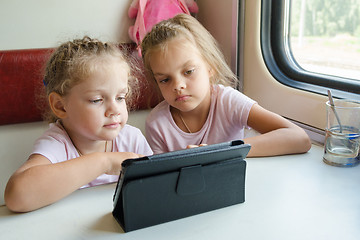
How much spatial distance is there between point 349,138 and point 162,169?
770 millimetres

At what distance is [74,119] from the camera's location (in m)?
1.34

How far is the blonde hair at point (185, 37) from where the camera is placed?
1.63 meters

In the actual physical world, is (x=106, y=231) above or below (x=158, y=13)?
below

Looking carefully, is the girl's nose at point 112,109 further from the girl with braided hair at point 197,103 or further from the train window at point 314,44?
the train window at point 314,44

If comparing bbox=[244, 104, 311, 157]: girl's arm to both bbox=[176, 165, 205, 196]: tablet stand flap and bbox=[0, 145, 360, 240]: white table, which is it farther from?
bbox=[176, 165, 205, 196]: tablet stand flap

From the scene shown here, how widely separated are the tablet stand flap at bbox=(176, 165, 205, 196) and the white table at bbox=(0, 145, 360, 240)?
0.08 meters

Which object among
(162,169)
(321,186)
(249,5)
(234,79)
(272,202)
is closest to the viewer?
(162,169)

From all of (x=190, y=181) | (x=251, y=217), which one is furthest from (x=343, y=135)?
(x=190, y=181)

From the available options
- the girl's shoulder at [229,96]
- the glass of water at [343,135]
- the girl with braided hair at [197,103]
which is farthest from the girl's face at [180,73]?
the glass of water at [343,135]

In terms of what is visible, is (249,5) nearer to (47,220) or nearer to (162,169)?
(162,169)

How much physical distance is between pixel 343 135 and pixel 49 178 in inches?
38.6

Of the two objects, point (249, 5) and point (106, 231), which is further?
Answer: point (249, 5)

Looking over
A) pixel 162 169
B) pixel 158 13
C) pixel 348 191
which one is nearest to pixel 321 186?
pixel 348 191

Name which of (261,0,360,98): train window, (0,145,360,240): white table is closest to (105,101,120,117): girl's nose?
(0,145,360,240): white table
